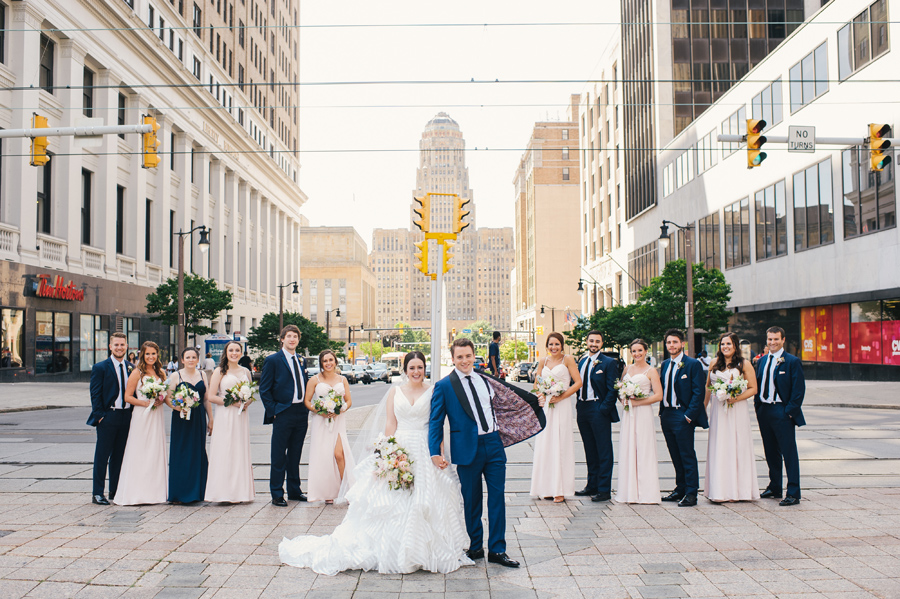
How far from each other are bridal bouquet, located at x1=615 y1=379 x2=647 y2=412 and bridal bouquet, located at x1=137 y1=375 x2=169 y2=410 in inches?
229

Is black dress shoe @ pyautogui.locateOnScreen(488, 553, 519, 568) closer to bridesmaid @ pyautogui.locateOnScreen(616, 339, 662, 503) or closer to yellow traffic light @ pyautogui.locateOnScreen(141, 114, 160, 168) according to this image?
bridesmaid @ pyautogui.locateOnScreen(616, 339, 662, 503)

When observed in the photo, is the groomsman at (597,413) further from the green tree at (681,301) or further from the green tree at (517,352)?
the green tree at (517,352)

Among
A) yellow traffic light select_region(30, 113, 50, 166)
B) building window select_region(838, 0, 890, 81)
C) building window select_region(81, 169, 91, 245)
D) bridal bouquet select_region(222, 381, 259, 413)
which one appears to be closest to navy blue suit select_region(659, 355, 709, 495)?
bridal bouquet select_region(222, 381, 259, 413)

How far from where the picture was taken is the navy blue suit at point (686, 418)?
9.23 metres

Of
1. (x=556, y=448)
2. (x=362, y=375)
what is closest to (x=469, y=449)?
(x=556, y=448)

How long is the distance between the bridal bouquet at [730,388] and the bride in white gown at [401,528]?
408cm

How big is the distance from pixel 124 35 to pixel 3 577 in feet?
135

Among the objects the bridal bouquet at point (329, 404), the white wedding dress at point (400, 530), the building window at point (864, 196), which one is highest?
the building window at point (864, 196)

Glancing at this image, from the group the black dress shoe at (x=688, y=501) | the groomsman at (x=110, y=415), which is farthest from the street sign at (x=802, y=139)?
the groomsman at (x=110, y=415)

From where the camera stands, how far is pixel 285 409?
31.6 feet

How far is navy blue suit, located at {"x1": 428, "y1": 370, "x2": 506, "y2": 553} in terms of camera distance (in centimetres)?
666

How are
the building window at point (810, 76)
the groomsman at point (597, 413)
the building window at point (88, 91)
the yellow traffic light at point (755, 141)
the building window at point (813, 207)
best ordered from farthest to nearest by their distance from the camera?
the building window at point (88, 91), the building window at point (810, 76), the building window at point (813, 207), the yellow traffic light at point (755, 141), the groomsman at point (597, 413)

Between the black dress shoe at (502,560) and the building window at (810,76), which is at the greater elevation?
the building window at (810,76)

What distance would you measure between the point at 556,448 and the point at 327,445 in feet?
9.72
